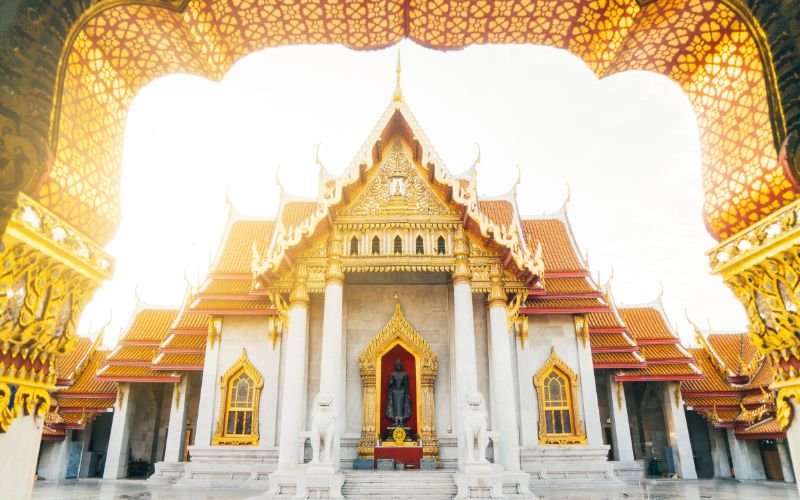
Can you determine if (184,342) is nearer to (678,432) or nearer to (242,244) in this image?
(242,244)

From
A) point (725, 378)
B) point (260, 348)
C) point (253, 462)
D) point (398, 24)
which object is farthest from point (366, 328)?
point (725, 378)

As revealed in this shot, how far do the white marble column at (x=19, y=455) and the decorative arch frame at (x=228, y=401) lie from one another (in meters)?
9.50

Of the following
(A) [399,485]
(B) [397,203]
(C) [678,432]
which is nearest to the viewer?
(A) [399,485]

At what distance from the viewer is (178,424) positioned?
15.5m

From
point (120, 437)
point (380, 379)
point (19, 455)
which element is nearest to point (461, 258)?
point (380, 379)

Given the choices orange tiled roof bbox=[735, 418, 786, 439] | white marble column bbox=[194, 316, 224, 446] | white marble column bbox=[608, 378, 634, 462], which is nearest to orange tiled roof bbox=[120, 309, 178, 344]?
white marble column bbox=[194, 316, 224, 446]

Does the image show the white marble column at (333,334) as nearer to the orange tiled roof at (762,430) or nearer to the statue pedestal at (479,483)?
the statue pedestal at (479,483)

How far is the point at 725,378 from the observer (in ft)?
65.0

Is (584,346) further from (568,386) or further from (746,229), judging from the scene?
(746,229)

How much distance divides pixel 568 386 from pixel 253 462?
26.2 feet

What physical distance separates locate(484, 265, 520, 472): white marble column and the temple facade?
0.10 ft

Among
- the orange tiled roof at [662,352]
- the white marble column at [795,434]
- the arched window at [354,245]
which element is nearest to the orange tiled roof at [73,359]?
the arched window at [354,245]

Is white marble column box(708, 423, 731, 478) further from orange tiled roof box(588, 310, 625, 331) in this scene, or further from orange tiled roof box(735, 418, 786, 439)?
orange tiled roof box(588, 310, 625, 331)

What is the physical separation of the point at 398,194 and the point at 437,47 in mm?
6696
